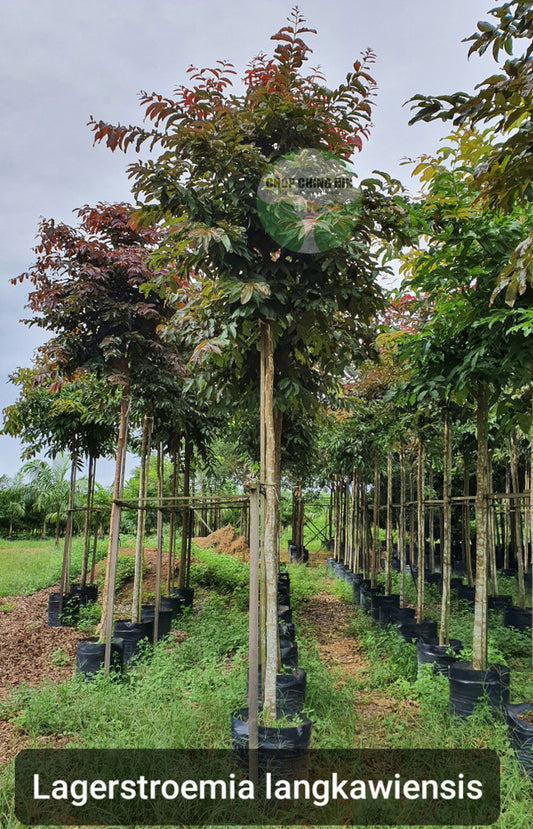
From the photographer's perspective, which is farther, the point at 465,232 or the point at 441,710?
the point at 441,710

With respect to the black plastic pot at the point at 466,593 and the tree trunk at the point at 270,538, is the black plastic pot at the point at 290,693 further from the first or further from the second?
A: the black plastic pot at the point at 466,593

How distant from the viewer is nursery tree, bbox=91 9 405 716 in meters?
3.93

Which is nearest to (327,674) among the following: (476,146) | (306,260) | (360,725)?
(360,725)

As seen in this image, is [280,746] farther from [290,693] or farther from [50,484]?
[50,484]

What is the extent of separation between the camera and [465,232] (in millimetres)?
3996

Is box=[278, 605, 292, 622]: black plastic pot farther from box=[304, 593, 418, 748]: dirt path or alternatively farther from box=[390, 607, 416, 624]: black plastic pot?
box=[390, 607, 416, 624]: black plastic pot

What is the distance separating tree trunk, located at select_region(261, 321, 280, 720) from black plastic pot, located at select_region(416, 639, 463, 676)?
6.22 ft

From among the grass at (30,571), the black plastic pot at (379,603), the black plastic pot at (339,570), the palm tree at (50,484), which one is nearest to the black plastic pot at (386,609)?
the black plastic pot at (379,603)

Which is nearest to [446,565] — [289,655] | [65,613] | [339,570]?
[289,655]

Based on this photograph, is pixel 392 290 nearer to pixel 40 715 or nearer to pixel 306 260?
pixel 306 260

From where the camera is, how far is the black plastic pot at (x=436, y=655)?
214 inches

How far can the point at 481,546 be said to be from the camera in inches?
194

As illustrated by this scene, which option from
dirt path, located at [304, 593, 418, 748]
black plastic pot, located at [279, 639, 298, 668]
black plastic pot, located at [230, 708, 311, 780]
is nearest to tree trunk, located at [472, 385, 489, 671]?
dirt path, located at [304, 593, 418, 748]

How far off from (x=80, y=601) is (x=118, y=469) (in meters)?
3.12
